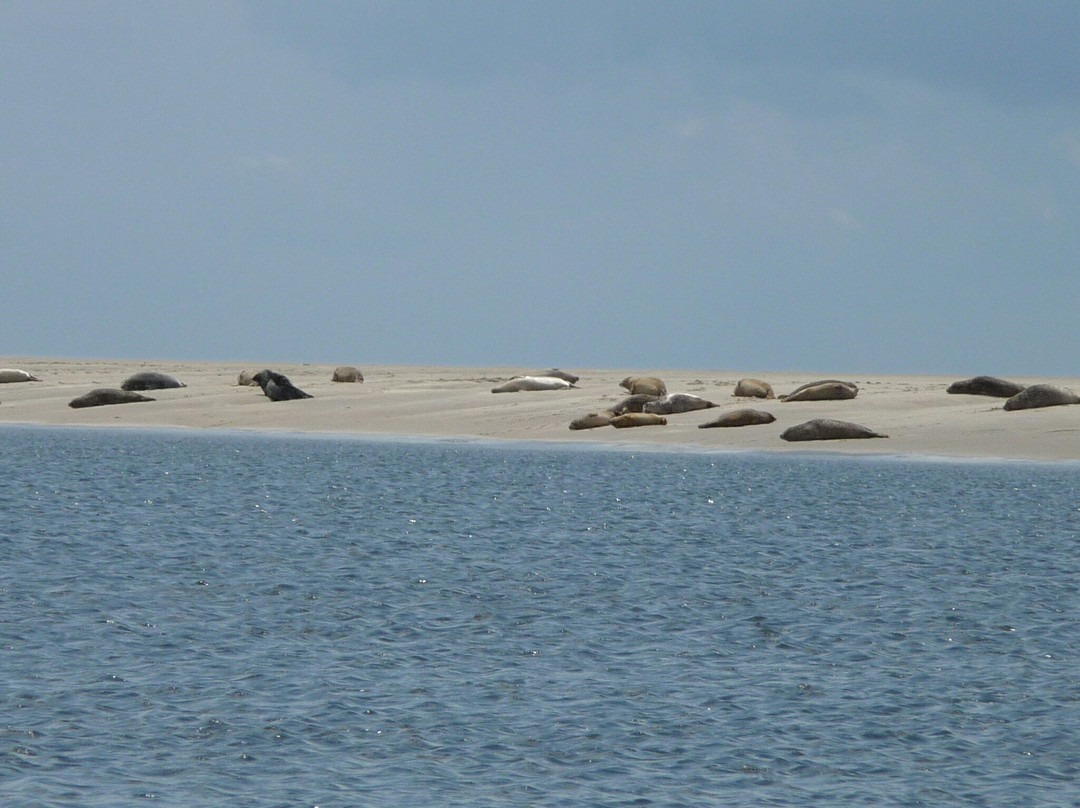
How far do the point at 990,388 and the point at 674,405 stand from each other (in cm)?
1063

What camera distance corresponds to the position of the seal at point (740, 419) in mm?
40156

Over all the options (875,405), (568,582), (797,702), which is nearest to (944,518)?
(568,582)

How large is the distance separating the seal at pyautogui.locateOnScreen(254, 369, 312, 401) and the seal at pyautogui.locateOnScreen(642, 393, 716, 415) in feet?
46.9

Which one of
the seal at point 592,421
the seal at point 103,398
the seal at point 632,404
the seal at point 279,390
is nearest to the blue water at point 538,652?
the seal at point 592,421

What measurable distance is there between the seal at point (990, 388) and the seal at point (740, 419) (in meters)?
8.86

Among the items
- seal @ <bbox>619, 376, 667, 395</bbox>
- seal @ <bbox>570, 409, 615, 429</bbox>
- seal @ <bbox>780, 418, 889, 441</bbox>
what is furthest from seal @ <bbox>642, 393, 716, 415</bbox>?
seal @ <bbox>780, 418, 889, 441</bbox>

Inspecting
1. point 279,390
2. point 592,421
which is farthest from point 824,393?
point 279,390

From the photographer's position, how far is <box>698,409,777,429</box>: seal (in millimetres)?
40156

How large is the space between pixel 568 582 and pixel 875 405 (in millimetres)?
29303

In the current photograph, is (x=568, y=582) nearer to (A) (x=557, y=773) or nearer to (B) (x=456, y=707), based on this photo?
(B) (x=456, y=707)

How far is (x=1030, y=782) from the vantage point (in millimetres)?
9203

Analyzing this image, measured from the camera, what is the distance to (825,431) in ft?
125

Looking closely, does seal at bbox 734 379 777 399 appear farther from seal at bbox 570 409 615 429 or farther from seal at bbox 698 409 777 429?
seal at bbox 570 409 615 429

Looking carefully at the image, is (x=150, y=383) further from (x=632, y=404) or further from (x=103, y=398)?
(x=632, y=404)
